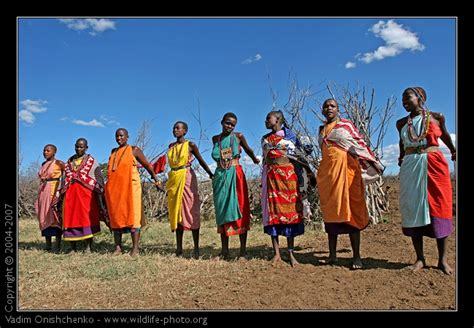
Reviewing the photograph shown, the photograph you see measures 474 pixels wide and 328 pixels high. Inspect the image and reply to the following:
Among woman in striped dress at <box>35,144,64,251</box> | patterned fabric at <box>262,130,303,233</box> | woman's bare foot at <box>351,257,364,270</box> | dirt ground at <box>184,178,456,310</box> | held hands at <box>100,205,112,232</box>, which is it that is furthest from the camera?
woman in striped dress at <box>35,144,64,251</box>

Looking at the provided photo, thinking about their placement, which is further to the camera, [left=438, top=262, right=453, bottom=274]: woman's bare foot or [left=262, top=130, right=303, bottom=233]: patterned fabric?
[left=262, top=130, right=303, bottom=233]: patterned fabric

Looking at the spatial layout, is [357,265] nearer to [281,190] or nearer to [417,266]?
[417,266]

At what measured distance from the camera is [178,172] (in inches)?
212

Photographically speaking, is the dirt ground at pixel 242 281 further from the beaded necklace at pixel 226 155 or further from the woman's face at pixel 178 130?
the woman's face at pixel 178 130

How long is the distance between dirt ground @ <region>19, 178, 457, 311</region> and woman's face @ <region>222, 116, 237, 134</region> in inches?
70.1

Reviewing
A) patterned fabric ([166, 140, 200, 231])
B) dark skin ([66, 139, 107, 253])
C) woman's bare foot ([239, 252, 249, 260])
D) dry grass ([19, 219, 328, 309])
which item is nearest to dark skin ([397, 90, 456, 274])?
dry grass ([19, 219, 328, 309])

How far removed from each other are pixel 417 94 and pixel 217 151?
2592mm

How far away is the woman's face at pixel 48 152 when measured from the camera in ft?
20.5

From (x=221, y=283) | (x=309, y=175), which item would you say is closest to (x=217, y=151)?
(x=309, y=175)

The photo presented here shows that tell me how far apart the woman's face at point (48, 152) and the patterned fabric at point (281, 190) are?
3902mm

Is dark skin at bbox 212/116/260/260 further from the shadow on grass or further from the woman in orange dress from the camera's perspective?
the woman in orange dress

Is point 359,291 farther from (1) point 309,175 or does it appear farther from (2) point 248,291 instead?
(1) point 309,175

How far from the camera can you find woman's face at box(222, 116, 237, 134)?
5.00 m

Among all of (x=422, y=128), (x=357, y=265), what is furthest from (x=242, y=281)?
(x=422, y=128)
